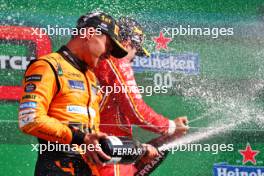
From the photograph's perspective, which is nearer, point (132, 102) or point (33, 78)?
point (33, 78)

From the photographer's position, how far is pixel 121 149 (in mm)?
2648

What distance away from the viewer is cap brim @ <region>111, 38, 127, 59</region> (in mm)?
2830

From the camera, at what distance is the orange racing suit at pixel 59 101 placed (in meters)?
2.48

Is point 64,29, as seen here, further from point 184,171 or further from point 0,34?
point 184,171

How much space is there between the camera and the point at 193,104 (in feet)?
10.1

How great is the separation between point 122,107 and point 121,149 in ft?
1.09

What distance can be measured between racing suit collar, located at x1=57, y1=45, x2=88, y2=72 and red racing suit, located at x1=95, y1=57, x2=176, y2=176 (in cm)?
17

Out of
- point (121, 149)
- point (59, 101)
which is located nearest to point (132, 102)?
point (121, 149)

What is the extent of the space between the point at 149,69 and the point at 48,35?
484mm

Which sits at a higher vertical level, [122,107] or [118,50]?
[118,50]

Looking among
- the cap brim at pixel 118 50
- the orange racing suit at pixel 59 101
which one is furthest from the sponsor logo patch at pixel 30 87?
the cap brim at pixel 118 50

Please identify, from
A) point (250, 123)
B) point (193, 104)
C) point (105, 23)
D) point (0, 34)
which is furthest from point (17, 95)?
point (250, 123)

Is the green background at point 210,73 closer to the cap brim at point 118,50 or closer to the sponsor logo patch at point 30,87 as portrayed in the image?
the cap brim at point 118,50

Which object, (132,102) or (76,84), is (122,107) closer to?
(132,102)
